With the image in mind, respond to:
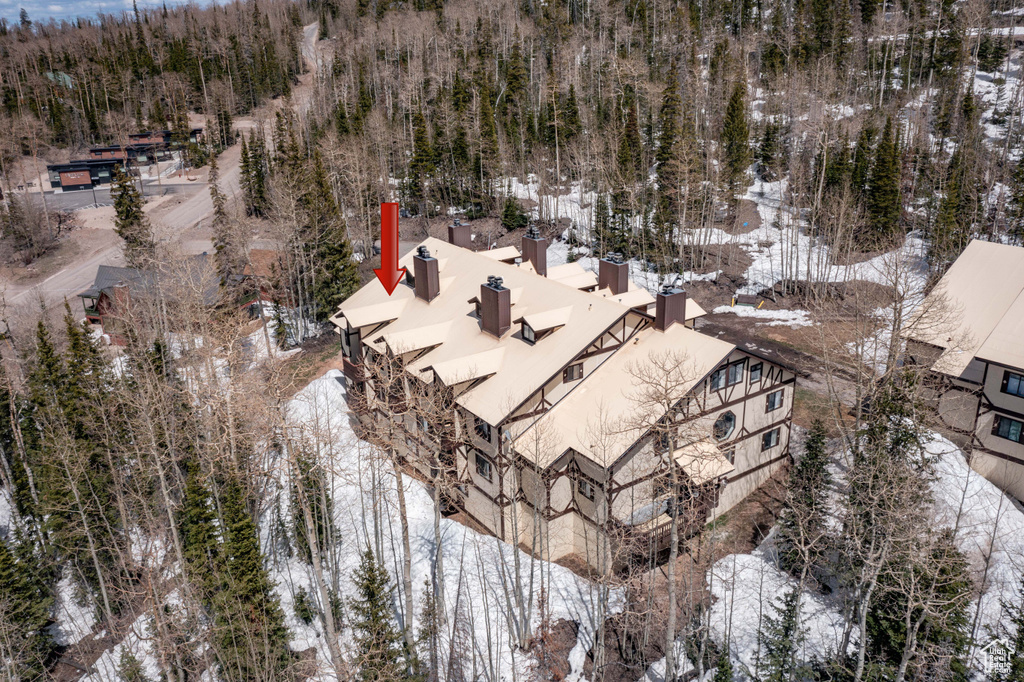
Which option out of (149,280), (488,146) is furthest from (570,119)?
(149,280)

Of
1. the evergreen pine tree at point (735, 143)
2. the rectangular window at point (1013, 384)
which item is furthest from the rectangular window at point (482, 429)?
the evergreen pine tree at point (735, 143)

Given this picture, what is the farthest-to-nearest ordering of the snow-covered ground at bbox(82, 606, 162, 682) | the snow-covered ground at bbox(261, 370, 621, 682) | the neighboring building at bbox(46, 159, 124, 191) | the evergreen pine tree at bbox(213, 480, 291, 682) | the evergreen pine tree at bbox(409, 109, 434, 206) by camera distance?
the neighboring building at bbox(46, 159, 124, 191) → the evergreen pine tree at bbox(409, 109, 434, 206) → the snow-covered ground at bbox(82, 606, 162, 682) → the snow-covered ground at bbox(261, 370, 621, 682) → the evergreen pine tree at bbox(213, 480, 291, 682)

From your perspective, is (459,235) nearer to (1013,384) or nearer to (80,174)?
(1013,384)

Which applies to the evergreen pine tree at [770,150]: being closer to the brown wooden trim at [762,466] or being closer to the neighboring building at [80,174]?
the brown wooden trim at [762,466]

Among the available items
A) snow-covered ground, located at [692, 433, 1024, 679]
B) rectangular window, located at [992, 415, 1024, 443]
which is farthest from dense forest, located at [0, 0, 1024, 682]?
rectangular window, located at [992, 415, 1024, 443]

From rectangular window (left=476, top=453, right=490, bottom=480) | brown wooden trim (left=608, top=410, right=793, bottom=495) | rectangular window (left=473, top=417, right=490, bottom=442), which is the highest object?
rectangular window (left=473, top=417, right=490, bottom=442)

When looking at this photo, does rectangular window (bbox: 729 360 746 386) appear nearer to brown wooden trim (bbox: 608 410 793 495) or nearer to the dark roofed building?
brown wooden trim (bbox: 608 410 793 495)
